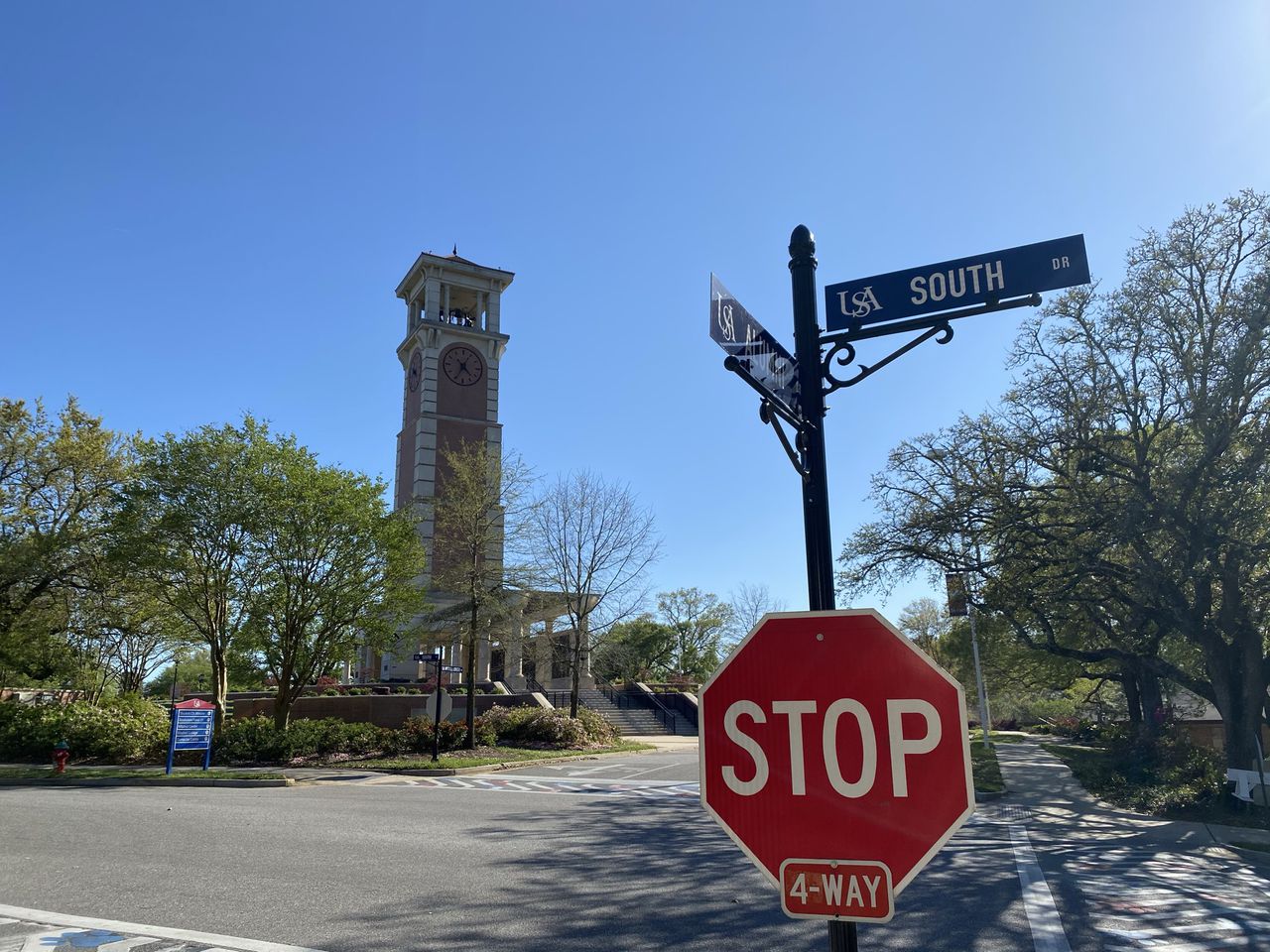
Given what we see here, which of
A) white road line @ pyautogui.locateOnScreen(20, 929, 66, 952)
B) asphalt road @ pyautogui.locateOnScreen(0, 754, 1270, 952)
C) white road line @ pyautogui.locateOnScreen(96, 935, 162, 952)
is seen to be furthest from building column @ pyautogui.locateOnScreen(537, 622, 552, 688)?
white road line @ pyautogui.locateOnScreen(96, 935, 162, 952)

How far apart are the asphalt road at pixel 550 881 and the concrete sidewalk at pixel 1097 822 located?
106 mm

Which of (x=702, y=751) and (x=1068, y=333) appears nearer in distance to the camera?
(x=702, y=751)

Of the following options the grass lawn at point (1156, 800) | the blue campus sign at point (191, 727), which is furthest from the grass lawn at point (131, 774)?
the grass lawn at point (1156, 800)

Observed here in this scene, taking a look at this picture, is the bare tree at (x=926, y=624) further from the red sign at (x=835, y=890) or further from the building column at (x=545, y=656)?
the red sign at (x=835, y=890)

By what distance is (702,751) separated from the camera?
2.53 meters

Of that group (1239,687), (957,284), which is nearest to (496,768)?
(1239,687)

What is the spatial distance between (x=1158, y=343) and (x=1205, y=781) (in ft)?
27.6

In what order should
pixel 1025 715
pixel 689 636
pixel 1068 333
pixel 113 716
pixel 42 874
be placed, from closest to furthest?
pixel 42 874
pixel 1068 333
pixel 113 716
pixel 689 636
pixel 1025 715

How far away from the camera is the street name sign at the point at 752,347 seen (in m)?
3.31

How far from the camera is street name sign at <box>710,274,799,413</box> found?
130 inches

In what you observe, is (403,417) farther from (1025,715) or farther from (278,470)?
(1025,715)

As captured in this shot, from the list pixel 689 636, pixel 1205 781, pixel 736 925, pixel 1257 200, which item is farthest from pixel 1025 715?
pixel 736 925

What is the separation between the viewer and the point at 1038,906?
23.5 ft

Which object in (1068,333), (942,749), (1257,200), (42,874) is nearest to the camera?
(942,749)
